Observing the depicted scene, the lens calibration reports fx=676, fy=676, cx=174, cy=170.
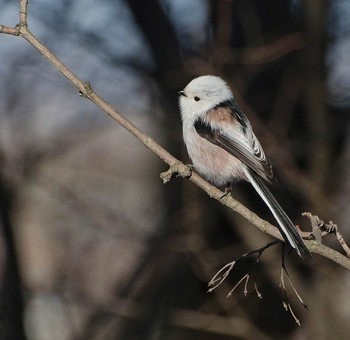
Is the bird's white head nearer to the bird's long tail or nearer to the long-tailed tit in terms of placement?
the long-tailed tit

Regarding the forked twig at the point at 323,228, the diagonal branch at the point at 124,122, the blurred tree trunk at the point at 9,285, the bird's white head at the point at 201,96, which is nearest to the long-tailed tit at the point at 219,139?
the bird's white head at the point at 201,96

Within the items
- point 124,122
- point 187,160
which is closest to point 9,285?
point 187,160

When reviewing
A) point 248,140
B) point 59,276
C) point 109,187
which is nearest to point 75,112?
point 59,276

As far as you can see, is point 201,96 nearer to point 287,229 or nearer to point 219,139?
point 219,139

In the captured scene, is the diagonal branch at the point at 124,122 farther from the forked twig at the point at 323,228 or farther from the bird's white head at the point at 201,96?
the bird's white head at the point at 201,96

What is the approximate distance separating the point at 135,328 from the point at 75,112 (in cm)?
191

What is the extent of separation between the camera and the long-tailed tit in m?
3.56

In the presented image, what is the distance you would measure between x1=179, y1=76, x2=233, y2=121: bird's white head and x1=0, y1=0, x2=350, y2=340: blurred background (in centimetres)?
101

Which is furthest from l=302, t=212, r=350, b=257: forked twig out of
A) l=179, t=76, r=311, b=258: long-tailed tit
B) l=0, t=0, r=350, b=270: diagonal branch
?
l=179, t=76, r=311, b=258: long-tailed tit

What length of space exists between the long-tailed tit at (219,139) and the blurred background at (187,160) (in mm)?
998

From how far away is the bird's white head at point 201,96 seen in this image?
387 centimetres

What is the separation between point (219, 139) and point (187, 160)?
1601 millimetres

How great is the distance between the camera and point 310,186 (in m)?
4.87

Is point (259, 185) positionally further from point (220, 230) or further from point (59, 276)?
point (59, 276)
